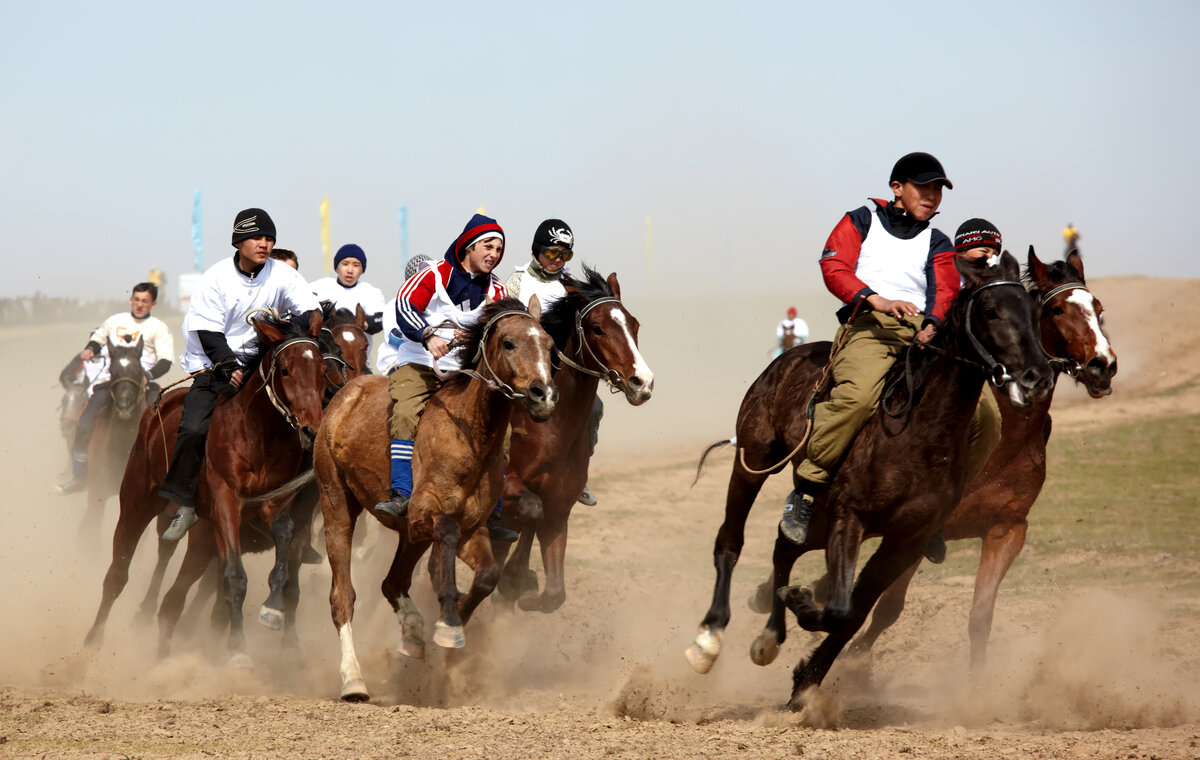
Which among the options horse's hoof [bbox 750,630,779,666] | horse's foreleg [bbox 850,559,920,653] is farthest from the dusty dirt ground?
horse's hoof [bbox 750,630,779,666]

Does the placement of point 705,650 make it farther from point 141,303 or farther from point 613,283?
point 141,303

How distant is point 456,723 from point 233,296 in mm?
4212

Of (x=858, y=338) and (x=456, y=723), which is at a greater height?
(x=858, y=338)

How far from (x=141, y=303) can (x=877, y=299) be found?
380 inches

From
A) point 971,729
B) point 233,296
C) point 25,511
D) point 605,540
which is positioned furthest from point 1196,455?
point 25,511

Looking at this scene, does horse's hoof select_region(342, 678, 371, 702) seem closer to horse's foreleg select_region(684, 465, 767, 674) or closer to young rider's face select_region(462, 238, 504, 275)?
horse's foreleg select_region(684, 465, 767, 674)

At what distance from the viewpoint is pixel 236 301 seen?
907cm

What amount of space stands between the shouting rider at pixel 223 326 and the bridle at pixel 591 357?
230 cm

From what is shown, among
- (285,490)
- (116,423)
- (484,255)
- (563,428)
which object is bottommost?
(116,423)

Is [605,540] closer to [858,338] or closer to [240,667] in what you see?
[240,667]

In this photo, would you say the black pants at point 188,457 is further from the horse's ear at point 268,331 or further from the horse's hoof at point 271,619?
the horse's hoof at point 271,619

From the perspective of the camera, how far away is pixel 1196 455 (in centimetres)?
1873

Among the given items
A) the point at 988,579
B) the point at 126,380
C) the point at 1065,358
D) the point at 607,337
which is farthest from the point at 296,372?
the point at 126,380

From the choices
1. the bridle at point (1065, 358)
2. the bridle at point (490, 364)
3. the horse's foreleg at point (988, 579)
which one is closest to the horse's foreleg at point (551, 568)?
the bridle at point (490, 364)
